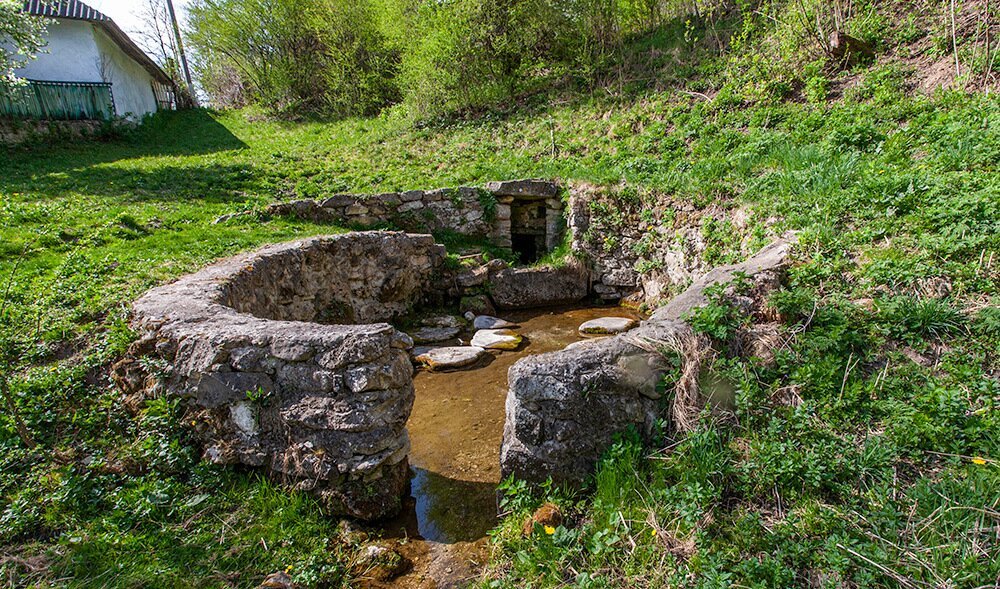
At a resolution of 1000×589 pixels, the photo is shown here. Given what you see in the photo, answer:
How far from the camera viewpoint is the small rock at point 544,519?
116 inches

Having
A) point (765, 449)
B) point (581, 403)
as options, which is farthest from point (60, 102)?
point (765, 449)

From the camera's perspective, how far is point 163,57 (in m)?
26.2

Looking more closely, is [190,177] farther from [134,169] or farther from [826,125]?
[826,125]

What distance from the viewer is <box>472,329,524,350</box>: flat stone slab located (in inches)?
279

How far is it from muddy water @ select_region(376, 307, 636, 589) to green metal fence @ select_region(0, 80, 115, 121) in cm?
1550

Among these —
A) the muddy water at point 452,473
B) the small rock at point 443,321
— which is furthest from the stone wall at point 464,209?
the muddy water at point 452,473

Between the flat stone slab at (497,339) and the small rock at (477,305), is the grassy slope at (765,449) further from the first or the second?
the small rock at (477,305)

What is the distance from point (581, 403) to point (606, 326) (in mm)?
4449

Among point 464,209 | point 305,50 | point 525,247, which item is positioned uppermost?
point 305,50

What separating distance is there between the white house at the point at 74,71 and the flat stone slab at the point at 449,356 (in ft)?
49.7

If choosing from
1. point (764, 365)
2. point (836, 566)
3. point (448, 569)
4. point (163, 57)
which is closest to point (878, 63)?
point (764, 365)

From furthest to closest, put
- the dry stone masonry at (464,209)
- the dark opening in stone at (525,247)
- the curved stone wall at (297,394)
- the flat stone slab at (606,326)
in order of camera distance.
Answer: the dark opening in stone at (525,247), the dry stone masonry at (464,209), the flat stone slab at (606,326), the curved stone wall at (297,394)

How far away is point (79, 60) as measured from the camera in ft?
50.3

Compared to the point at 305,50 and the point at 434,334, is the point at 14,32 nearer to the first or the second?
the point at 434,334
